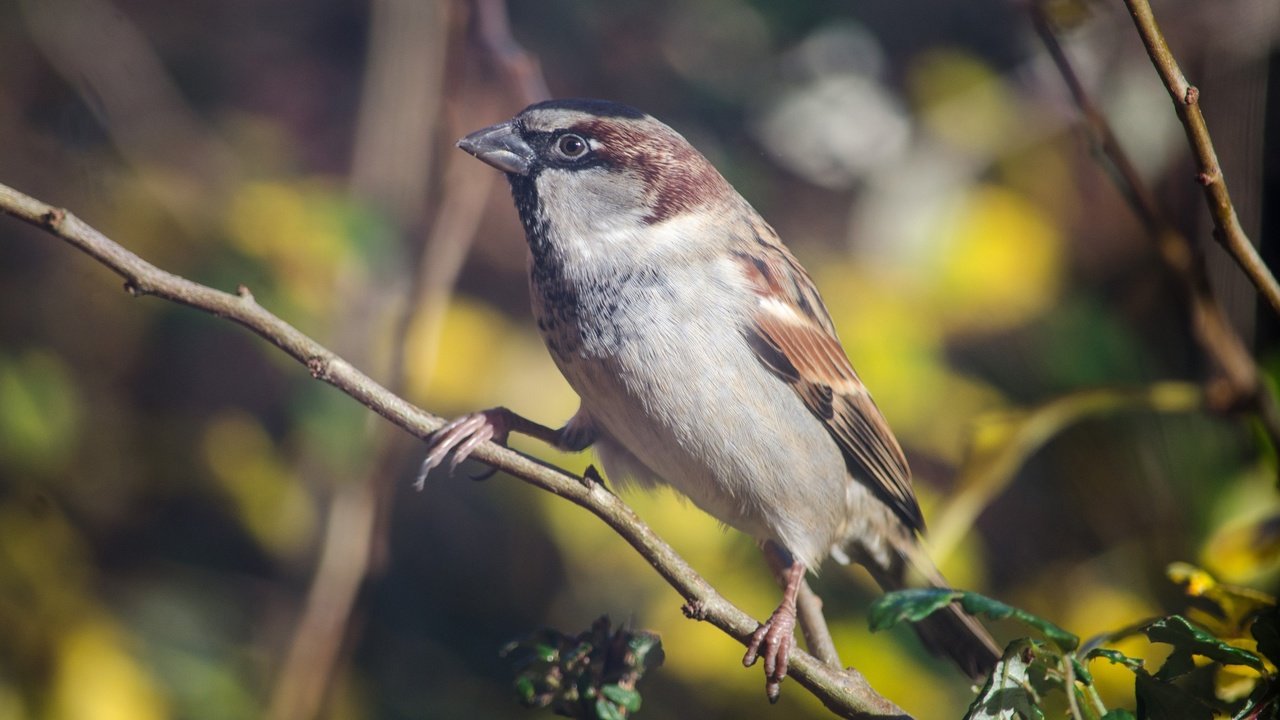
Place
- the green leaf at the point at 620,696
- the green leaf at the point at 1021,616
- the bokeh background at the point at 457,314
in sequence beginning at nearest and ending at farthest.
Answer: the green leaf at the point at 1021,616
the green leaf at the point at 620,696
the bokeh background at the point at 457,314

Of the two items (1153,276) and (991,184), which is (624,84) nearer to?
(991,184)

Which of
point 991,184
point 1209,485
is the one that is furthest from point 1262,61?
point 1209,485

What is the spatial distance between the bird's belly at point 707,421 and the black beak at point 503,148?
16 cm

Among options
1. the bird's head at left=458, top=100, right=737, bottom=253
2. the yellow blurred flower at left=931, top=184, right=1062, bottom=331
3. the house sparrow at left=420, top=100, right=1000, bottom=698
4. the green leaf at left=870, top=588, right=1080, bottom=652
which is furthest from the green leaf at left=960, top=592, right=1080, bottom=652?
the yellow blurred flower at left=931, top=184, right=1062, bottom=331

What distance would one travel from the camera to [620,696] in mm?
755

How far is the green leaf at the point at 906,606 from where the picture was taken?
0.64 meters

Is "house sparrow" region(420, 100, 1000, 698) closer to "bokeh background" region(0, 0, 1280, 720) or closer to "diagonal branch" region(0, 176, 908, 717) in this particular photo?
"diagonal branch" region(0, 176, 908, 717)

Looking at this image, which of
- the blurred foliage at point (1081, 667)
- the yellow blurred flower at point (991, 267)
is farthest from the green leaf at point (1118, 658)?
the yellow blurred flower at point (991, 267)

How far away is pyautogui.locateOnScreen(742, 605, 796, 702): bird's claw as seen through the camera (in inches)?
31.6

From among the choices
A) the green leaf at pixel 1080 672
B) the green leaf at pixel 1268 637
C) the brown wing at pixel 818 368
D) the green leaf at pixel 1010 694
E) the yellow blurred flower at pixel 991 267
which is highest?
the yellow blurred flower at pixel 991 267

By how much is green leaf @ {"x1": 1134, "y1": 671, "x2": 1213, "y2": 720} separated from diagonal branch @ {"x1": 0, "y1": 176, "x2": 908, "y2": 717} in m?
0.17

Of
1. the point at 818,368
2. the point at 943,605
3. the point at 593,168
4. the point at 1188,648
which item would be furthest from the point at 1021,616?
the point at 593,168

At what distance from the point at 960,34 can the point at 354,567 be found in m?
1.23

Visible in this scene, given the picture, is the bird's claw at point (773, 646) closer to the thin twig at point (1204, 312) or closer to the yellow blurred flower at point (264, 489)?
the thin twig at point (1204, 312)
